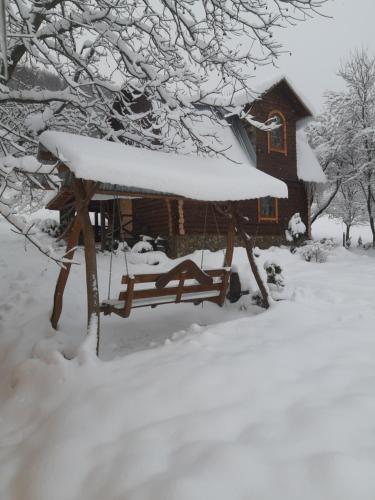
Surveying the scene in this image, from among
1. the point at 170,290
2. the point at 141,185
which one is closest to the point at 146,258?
the point at 170,290

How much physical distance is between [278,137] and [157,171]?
12081 mm

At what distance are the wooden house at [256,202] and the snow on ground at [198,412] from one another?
7.62m

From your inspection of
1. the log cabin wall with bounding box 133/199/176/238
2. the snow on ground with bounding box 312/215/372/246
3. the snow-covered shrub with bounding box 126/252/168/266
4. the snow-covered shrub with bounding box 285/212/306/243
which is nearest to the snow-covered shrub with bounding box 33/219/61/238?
the log cabin wall with bounding box 133/199/176/238

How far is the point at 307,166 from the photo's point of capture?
16344mm

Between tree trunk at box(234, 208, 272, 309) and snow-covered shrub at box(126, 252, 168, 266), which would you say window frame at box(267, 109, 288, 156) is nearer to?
snow-covered shrub at box(126, 252, 168, 266)

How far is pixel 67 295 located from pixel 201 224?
7051mm

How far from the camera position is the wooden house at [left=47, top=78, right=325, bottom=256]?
13172 mm

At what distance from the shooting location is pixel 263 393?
3.17m

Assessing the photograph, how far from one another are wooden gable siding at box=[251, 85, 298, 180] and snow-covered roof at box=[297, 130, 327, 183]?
0.40 metres

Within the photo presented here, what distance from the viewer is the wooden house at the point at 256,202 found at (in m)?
13.2

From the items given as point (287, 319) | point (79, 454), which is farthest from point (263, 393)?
point (287, 319)

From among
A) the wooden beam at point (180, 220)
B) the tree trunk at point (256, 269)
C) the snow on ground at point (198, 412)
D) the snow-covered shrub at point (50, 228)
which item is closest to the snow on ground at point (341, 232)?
the wooden beam at point (180, 220)

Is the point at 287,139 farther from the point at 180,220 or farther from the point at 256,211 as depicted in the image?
the point at 180,220

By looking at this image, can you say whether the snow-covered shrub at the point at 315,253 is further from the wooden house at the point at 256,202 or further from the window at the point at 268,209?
the window at the point at 268,209
